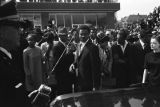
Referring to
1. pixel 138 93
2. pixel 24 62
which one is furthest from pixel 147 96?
pixel 24 62

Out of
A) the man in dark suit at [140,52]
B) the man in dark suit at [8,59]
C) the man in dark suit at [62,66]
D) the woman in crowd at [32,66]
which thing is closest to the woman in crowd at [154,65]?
the man in dark suit at [62,66]

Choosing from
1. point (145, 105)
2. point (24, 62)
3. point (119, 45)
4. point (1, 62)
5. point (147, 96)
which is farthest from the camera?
point (119, 45)

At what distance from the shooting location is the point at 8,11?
2.53m

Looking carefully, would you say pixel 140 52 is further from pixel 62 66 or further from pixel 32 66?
pixel 32 66

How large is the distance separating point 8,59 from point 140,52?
17.3 ft

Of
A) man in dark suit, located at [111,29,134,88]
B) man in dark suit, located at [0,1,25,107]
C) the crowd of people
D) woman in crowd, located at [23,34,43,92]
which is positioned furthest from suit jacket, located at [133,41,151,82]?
man in dark suit, located at [0,1,25,107]

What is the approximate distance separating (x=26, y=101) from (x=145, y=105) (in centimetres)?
91

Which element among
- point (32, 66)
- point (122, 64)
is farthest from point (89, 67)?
point (122, 64)

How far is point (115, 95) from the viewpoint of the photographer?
123 inches

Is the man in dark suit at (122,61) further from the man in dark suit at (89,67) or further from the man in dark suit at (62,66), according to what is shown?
the man in dark suit at (89,67)

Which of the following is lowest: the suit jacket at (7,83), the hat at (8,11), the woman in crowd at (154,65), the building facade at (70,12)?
the building facade at (70,12)

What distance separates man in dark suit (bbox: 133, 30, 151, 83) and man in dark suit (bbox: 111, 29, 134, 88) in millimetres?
117

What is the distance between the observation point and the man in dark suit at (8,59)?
2389 mm

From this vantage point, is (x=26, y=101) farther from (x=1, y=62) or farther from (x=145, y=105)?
(x=145, y=105)
